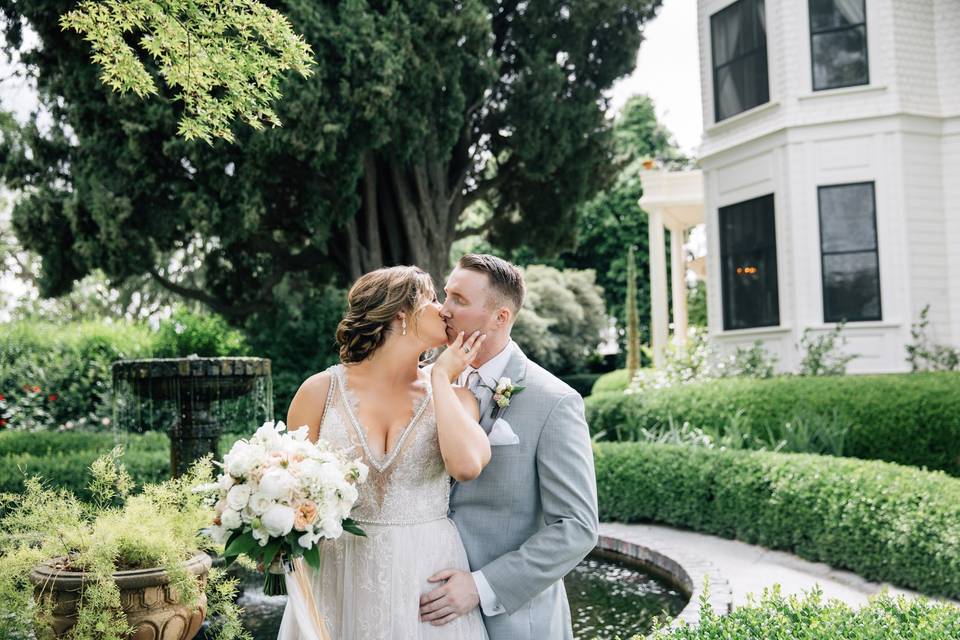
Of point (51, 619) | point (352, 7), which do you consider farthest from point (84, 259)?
point (51, 619)

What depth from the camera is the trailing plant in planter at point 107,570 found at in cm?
311

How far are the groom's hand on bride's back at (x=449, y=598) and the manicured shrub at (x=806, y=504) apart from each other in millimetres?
4565

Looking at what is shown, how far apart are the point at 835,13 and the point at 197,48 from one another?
11.4 m

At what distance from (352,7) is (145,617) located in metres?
9.86

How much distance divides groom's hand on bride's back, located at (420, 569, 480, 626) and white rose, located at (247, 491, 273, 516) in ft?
2.11

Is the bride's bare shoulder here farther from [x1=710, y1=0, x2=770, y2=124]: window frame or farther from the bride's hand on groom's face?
[x1=710, y1=0, x2=770, y2=124]: window frame

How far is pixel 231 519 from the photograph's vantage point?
7.70ft

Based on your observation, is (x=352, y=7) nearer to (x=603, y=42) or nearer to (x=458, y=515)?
(x=603, y=42)

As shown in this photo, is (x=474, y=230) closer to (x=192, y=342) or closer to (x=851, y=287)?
(x=192, y=342)

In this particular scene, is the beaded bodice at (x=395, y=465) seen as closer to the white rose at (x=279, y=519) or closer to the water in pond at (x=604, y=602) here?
the white rose at (x=279, y=519)

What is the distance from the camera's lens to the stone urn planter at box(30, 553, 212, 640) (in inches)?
123

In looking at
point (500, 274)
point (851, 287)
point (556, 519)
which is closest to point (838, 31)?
point (851, 287)

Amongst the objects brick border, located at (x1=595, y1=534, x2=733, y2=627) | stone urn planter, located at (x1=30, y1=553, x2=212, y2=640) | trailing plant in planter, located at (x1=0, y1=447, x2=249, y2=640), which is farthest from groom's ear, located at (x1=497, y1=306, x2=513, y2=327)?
brick border, located at (x1=595, y1=534, x2=733, y2=627)

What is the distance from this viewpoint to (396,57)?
11.4m
